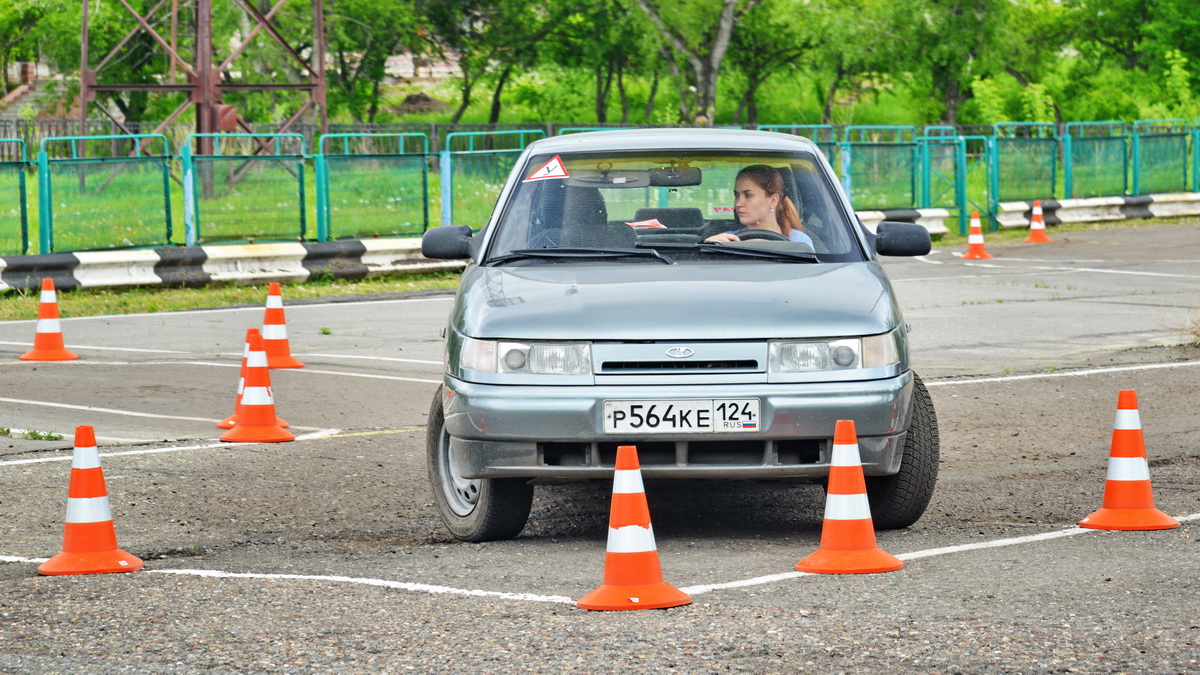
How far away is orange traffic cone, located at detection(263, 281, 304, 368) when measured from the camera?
40.2 ft

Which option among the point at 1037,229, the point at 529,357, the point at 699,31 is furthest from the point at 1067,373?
the point at 699,31

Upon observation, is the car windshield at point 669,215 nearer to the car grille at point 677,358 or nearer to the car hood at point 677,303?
the car hood at point 677,303

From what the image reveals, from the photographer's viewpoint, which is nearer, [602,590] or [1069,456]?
[602,590]

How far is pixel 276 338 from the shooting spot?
1249 cm

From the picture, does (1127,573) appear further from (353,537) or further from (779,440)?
(353,537)

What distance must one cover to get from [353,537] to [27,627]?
1883 mm

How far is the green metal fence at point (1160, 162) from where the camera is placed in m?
30.1

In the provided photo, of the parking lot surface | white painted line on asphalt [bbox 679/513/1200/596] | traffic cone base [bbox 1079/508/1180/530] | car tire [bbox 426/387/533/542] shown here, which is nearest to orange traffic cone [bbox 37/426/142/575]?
the parking lot surface

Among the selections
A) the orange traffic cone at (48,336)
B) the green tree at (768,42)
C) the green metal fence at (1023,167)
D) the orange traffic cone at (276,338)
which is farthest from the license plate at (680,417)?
the green tree at (768,42)

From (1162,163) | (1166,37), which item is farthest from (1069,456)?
(1166,37)

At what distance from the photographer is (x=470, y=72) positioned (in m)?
61.7

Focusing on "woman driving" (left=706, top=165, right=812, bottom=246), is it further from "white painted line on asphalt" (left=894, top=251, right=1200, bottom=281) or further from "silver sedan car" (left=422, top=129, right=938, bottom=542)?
"white painted line on asphalt" (left=894, top=251, right=1200, bottom=281)

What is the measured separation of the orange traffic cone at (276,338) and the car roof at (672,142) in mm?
5145

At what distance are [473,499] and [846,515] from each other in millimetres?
1638
